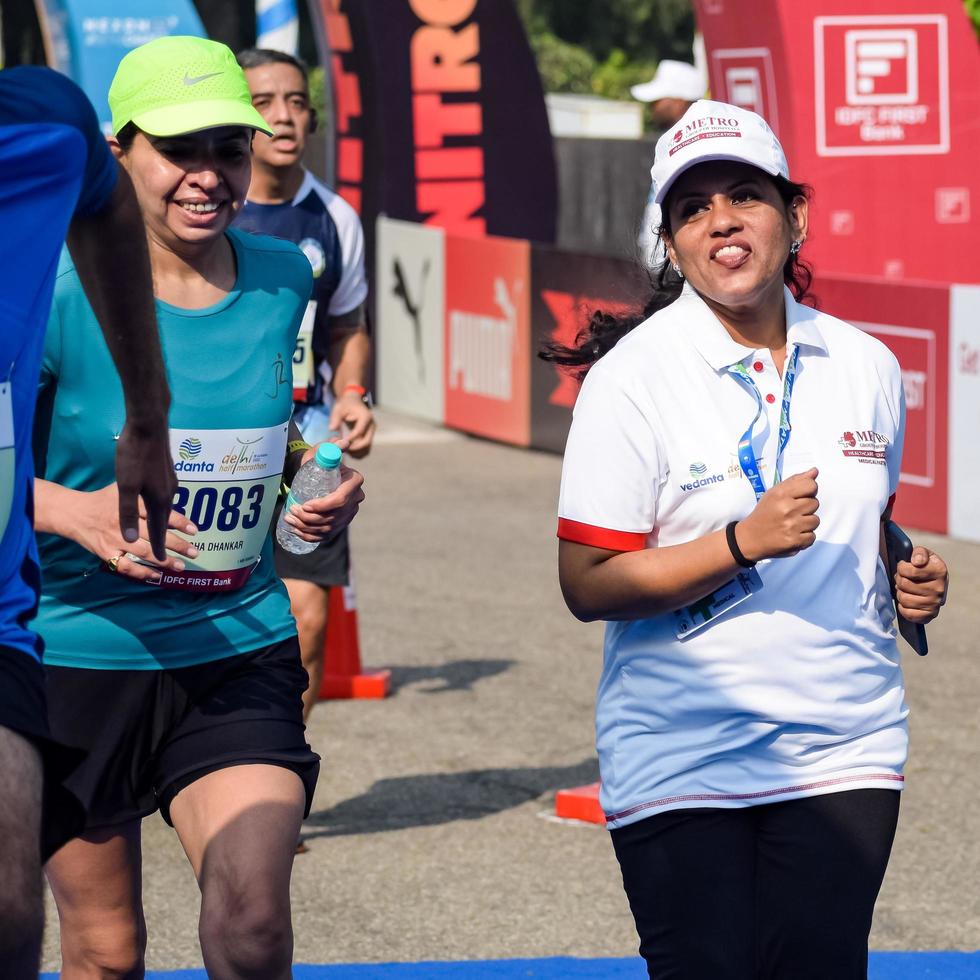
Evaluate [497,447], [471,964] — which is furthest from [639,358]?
[497,447]

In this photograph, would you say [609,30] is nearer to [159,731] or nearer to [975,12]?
[975,12]

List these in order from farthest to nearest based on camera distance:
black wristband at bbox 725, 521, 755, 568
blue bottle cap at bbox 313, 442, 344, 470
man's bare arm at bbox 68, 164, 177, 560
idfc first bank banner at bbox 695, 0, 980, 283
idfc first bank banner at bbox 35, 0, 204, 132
Answer: idfc first bank banner at bbox 35, 0, 204, 132
idfc first bank banner at bbox 695, 0, 980, 283
blue bottle cap at bbox 313, 442, 344, 470
black wristband at bbox 725, 521, 755, 568
man's bare arm at bbox 68, 164, 177, 560

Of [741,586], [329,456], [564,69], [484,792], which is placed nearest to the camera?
[741,586]

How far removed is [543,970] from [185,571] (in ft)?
5.47

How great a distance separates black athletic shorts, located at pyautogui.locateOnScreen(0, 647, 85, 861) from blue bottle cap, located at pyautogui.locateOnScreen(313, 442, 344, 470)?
44.2 inches

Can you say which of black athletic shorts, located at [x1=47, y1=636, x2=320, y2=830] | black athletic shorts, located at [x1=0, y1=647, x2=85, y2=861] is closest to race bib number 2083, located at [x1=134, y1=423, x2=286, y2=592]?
black athletic shorts, located at [x1=47, y1=636, x2=320, y2=830]

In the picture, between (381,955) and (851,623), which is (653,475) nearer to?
(851,623)

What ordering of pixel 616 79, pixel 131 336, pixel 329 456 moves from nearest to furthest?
1. pixel 131 336
2. pixel 329 456
3. pixel 616 79

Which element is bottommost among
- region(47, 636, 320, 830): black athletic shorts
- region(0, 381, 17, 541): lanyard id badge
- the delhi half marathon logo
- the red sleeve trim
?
region(47, 636, 320, 830): black athletic shorts

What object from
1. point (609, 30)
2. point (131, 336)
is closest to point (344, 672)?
point (131, 336)

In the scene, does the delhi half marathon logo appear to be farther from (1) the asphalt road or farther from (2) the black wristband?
(1) the asphalt road

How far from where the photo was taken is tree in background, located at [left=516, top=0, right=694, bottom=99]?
48416 millimetres

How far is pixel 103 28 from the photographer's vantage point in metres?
20.5

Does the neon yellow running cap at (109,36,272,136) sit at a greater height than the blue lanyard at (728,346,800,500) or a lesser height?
greater
